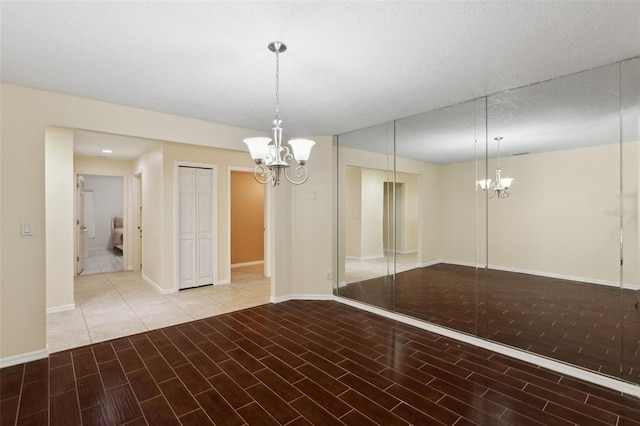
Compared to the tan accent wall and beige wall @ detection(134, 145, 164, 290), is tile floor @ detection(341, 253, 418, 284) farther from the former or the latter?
the tan accent wall

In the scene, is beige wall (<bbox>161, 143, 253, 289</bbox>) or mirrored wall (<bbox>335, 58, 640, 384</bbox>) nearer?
mirrored wall (<bbox>335, 58, 640, 384</bbox>)

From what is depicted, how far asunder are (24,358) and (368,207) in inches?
159

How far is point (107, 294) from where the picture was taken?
487cm

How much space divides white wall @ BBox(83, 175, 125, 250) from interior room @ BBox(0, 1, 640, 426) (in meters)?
6.82

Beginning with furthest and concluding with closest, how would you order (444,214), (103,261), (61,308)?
(103,261)
(61,308)
(444,214)

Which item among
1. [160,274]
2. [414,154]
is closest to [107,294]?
[160,274]

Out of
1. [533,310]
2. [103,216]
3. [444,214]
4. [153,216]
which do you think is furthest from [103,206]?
[533,310]

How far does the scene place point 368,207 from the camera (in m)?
4.37

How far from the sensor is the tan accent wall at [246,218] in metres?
7.20

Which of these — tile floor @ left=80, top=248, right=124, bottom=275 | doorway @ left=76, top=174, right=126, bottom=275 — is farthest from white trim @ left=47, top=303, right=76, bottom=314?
doorway @ left=76, top=174, right=126, bottom=275

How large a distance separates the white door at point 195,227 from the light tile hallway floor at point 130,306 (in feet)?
1.02

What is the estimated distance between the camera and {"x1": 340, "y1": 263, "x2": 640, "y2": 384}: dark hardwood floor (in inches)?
96.1

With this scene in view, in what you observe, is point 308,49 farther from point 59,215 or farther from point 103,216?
point 103,216

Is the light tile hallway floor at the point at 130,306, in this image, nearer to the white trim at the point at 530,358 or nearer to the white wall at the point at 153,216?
the white wall at the point at 153,216
